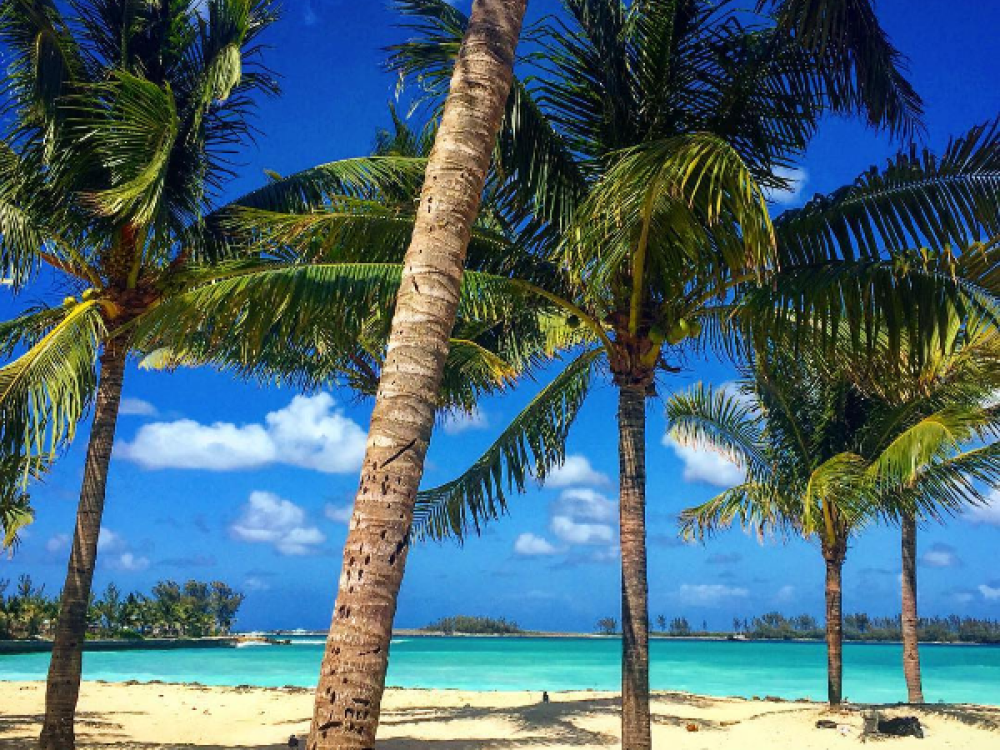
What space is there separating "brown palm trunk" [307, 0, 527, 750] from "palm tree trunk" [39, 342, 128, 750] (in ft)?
24.0

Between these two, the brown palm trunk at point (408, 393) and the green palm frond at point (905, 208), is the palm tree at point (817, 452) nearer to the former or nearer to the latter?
the green palm frond at point (905, 208)

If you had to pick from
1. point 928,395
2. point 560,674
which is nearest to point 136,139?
point 928,395

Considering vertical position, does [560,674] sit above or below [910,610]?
below

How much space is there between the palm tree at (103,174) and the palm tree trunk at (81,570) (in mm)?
15

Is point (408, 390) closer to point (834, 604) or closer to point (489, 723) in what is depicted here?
point (489, 723)

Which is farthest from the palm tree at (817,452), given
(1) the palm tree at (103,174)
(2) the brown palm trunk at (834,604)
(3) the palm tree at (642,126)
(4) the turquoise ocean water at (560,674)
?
(4) the turquoise ocean water at (560,674)

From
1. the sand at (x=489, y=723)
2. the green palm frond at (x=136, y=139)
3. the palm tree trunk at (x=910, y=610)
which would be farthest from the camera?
the palm tree trunk at (x=910, y=610)

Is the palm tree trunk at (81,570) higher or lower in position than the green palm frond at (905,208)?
lower

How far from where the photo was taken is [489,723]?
14523 mm

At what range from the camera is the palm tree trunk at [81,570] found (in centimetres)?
948

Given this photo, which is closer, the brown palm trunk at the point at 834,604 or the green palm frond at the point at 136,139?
the green palm frond at the point at 136,139

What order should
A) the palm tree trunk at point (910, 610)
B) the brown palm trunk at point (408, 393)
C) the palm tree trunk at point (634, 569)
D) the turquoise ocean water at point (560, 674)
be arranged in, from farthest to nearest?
the turquoise ocean water at point (560, 674) < the palm tree trunk at point (910, 610) < the palm tree trunk at point (634, 569) < the brown palm trunk at point (408, 393)

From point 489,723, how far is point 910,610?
27.6 feet

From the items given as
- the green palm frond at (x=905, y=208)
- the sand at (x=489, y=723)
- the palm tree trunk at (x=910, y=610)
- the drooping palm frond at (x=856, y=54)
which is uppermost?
the drooping palm frond at (x=856, y=54)
